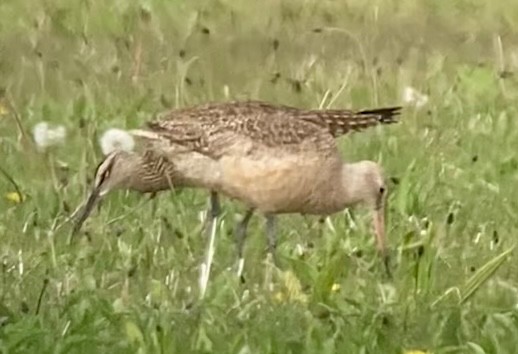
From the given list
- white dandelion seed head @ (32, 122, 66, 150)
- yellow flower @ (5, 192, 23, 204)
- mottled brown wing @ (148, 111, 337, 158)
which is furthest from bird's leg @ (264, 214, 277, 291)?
white dandelion seed head @ (32, 122, 66, 150)

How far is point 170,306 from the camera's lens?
575 centimetres

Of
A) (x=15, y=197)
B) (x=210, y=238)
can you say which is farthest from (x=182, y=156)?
(x=15, y=197)

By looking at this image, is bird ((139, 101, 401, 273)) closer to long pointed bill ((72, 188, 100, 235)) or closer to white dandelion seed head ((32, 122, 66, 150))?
long pointed bill ((72, 188, 100, 235))

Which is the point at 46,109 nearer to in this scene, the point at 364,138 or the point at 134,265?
the point at 364,138

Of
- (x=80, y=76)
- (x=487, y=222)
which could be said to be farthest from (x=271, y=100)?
(x=487, y=222)

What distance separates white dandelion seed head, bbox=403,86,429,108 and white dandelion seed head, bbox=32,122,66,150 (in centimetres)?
181

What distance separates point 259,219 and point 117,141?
2.05 feet

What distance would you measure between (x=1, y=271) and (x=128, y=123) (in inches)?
87.0

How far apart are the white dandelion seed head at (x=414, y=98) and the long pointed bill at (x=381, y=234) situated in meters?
2.19

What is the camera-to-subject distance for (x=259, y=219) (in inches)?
278

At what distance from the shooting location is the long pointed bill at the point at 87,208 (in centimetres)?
666

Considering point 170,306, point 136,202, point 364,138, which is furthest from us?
point 364,138

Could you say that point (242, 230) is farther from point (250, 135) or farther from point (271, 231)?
point (250, 135)

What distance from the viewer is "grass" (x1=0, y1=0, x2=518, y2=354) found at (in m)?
5.46
